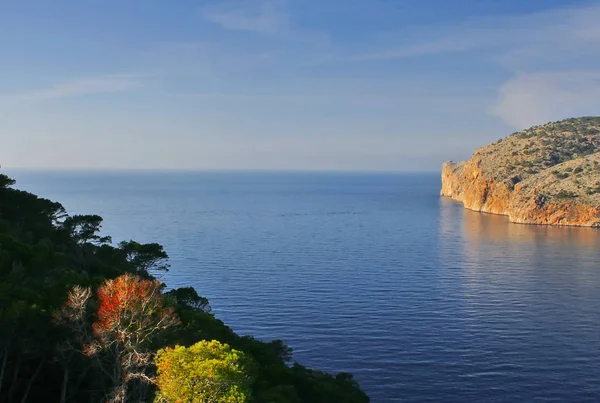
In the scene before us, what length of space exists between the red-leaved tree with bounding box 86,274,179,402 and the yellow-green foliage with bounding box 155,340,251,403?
3.11 m

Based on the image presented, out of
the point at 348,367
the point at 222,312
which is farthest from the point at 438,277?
the point at 348,367

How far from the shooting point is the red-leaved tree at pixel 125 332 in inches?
1213

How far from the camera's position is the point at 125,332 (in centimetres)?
3123

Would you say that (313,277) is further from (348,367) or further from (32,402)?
(32,402)

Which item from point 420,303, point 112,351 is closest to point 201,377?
point 112,351

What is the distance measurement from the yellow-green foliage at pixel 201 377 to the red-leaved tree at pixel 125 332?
3.11 meters

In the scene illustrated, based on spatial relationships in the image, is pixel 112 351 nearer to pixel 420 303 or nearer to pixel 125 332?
pixel 125 332

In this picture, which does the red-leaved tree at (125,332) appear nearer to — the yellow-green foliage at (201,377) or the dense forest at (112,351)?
the dense forest at (112,351)

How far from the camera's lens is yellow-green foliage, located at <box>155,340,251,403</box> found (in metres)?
26.9

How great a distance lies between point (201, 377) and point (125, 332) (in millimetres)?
6278

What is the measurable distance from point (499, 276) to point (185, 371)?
90.5m

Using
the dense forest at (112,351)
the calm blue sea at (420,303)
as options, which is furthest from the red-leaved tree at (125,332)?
the calm blue sea at (420,303)

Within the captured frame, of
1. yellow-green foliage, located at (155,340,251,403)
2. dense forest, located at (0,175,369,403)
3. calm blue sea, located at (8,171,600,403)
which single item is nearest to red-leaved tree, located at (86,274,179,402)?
dense forest, located at (0,175,369,403)

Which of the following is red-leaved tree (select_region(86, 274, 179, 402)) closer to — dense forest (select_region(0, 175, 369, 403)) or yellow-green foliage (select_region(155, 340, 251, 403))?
dense forest (select_region(0, 175, 369, 403))
